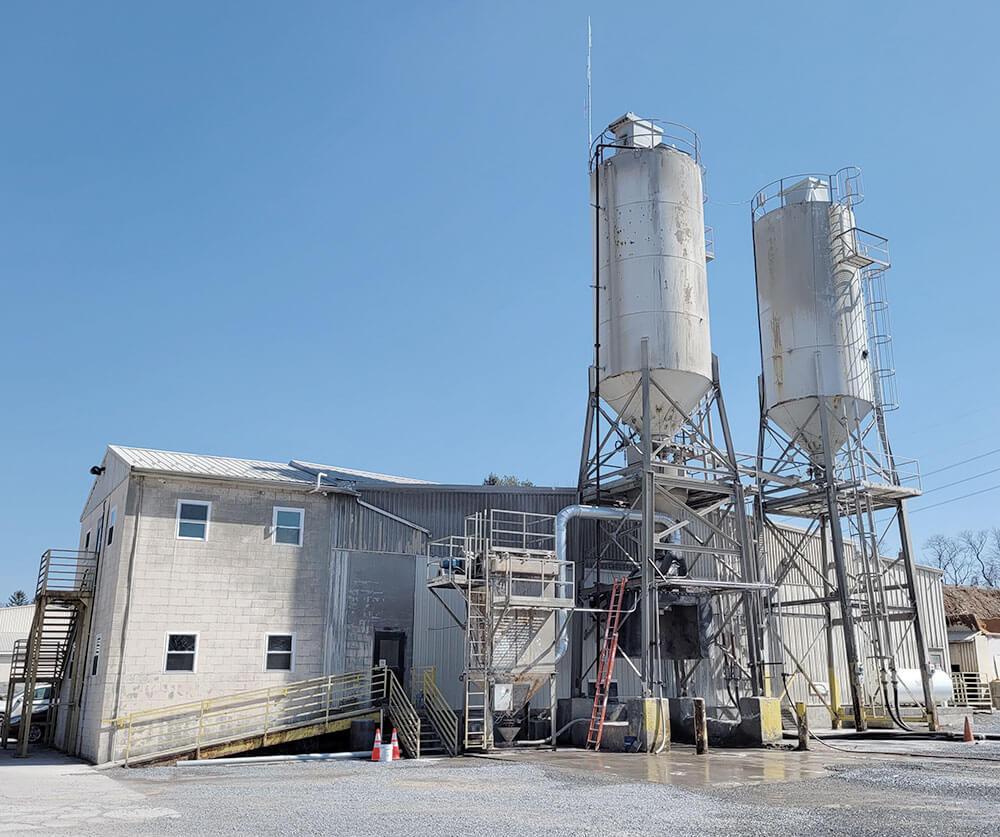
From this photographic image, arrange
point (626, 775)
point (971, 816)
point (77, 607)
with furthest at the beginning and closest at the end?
point (77, 607) < point (626, 775) < point (971, 816)

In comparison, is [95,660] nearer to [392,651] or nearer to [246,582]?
[246,582]

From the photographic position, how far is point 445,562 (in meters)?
25.2

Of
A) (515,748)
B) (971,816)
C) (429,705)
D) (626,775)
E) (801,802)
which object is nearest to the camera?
(971,816)

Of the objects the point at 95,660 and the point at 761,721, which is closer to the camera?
the point at 761,721

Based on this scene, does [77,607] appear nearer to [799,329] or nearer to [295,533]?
[295,533]

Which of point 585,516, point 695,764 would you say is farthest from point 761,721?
point 585,516

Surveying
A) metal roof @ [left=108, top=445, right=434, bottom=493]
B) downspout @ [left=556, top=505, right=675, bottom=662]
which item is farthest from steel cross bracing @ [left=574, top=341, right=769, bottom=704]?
metal roof @ [left=108, top=445, right=434, bottom=493]

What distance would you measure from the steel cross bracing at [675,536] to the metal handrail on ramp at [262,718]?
6222 mm

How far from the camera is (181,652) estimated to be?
23.4 meters

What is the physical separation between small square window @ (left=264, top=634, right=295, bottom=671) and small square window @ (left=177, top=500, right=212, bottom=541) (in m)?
3.32

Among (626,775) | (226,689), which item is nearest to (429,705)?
(226,689)

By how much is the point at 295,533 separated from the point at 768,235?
1915cm

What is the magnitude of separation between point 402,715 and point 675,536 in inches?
404

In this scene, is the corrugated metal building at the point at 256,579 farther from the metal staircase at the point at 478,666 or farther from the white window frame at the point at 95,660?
the metal staircase at the point at 478,666
